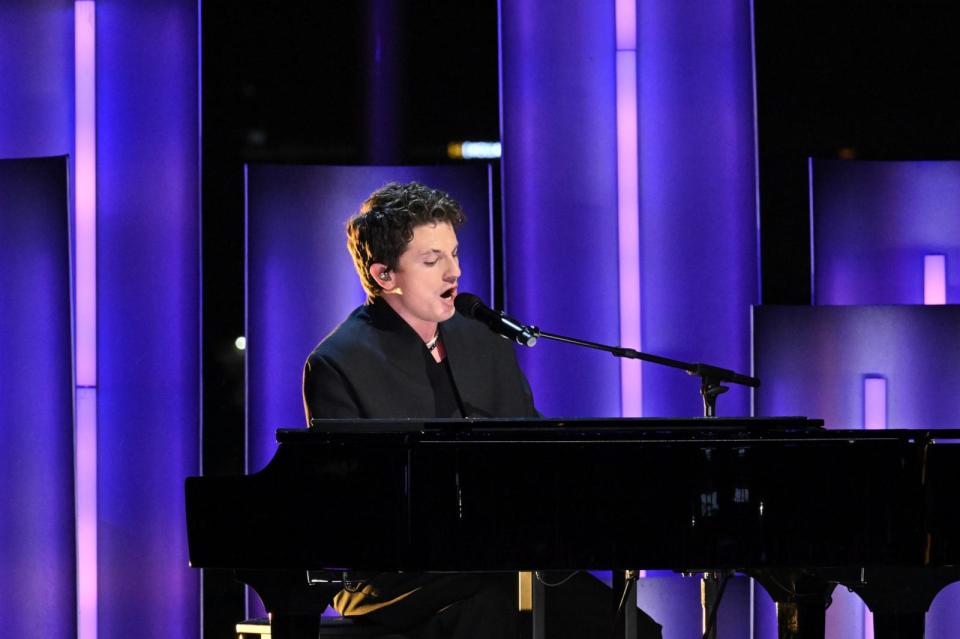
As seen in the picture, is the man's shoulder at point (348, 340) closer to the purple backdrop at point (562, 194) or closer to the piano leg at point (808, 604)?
the purple backdrop at point (562, 194)

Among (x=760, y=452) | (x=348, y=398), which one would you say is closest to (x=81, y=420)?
(x=348, y=398)

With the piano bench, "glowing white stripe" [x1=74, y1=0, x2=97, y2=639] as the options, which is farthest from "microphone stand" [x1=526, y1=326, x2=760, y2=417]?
"glowing white stripe" [x1=74, y1=0, x2=97, y2=639]

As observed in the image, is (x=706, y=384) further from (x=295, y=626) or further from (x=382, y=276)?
(x=295, y=626)

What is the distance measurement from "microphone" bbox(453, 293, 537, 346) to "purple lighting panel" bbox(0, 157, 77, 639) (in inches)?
73.8

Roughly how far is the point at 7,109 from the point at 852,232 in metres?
3.07

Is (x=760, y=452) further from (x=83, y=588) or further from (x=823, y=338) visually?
(x=83, y=588)

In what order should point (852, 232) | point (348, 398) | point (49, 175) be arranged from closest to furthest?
point (348, 398)
point (49, 175)
point (852, 232)

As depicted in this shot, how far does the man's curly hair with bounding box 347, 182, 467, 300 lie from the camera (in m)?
3.62

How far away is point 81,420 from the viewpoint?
14.4 ft

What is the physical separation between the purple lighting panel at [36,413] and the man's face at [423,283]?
1.38 metres

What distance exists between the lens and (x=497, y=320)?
9.82 ft

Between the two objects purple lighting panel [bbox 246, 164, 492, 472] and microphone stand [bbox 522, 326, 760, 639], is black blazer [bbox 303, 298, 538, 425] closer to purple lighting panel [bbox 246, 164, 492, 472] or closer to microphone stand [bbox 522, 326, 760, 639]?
microphone stand [bbox 522, 326, 760, 639]

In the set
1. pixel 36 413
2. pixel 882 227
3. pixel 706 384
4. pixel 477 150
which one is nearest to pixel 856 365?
pixel 882 227

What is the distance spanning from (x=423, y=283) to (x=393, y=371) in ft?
0.93
